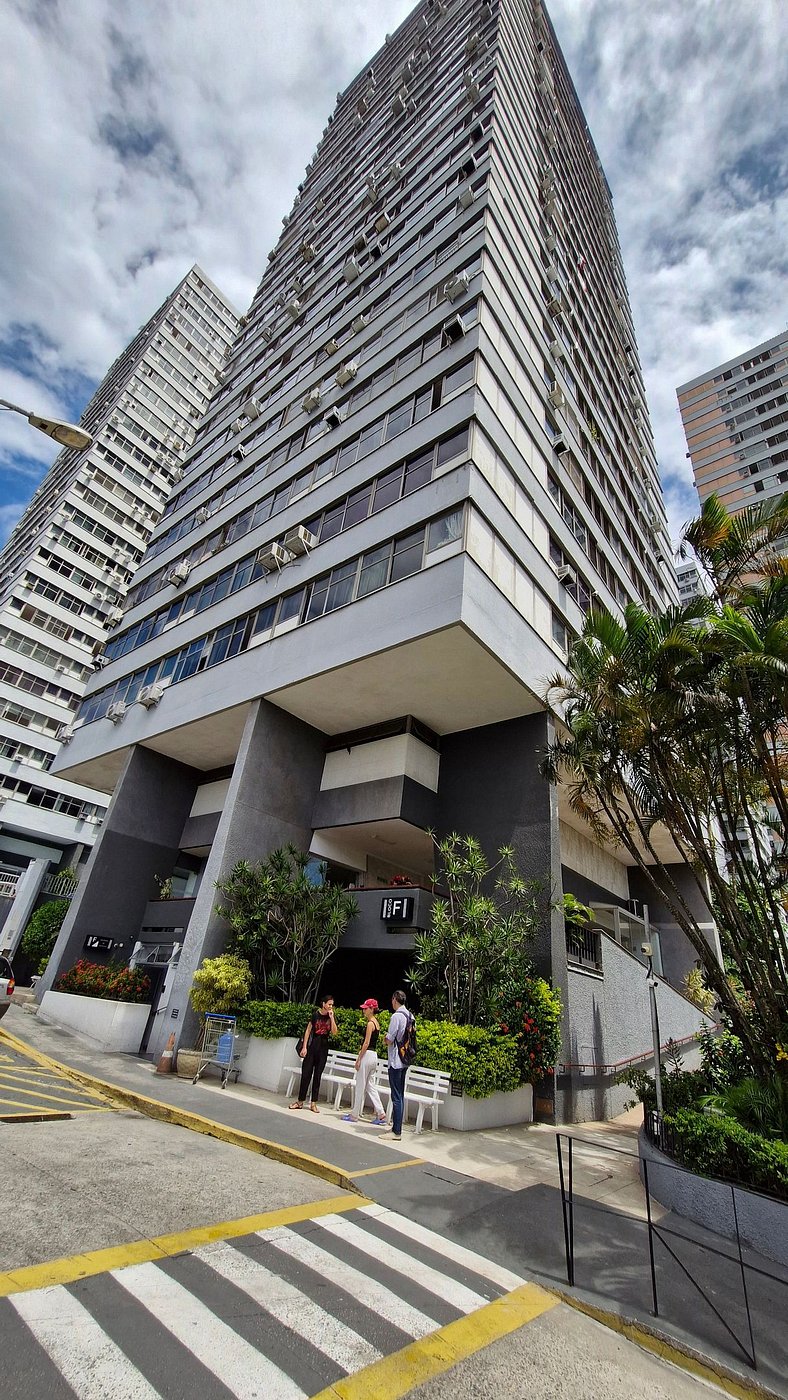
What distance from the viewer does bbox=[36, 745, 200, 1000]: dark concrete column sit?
19141 millimetres

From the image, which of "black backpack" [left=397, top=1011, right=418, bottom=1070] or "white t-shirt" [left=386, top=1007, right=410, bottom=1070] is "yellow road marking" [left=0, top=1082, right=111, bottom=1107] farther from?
"black backpack" [left=397, top=1011, right=418, bottom=1070]

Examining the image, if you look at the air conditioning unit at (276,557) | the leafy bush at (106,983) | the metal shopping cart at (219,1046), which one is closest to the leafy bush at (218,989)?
the metal shopping cart at (219,1046)

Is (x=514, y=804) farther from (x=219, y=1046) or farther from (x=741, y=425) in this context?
(x=741, y=425)

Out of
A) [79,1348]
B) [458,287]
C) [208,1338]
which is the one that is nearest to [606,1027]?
[208,1338]

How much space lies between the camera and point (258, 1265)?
418 centimetres

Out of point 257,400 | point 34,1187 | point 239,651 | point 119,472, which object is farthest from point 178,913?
point 119,472

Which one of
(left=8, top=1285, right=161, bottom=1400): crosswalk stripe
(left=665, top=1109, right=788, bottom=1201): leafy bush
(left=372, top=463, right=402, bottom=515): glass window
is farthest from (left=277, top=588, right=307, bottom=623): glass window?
(left=8, top=1285, right=161, bottom=1400): crosswalk stripe

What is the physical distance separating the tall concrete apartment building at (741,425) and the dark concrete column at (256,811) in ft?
173

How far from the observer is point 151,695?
70.6ft

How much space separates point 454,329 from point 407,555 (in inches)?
304

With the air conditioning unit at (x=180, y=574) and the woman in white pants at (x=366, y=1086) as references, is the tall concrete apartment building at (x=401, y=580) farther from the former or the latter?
the woman in white pants at (x=366, y=1086)

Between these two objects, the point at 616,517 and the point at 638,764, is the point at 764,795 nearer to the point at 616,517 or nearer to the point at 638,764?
the point at 638,764

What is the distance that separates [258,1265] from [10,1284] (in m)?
1.53

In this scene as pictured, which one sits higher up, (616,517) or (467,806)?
(616,517)
